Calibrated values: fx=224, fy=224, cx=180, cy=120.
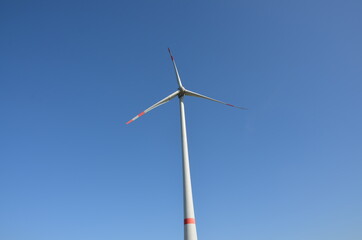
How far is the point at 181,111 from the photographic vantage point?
129 ft

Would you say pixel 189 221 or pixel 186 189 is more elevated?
pixel 186 189

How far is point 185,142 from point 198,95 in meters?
15.7

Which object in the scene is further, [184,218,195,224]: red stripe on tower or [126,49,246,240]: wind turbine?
[184,218,195,224]: red stripe on tower

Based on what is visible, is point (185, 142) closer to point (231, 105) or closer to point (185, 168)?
point (185, 168)

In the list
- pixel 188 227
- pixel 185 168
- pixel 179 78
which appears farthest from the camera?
pixel 179 78

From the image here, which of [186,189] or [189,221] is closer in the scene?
Result: [189,221]

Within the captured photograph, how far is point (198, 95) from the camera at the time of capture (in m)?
46.3

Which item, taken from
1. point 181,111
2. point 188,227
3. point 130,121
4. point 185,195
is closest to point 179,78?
point 181,111

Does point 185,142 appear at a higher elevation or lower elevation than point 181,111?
lower

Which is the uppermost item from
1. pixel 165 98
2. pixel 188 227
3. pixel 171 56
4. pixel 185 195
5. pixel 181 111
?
pixel 171 56

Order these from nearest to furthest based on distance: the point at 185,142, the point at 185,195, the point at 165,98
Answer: the point at 185,195 < the point at 185,142 < the point at 165,98

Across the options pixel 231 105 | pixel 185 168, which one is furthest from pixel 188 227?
pixel 231 105

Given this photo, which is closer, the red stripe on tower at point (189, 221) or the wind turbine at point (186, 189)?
the wind turbine at point (186, 189)

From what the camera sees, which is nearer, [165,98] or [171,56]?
[165,98]
